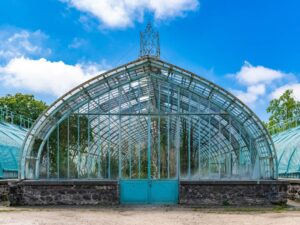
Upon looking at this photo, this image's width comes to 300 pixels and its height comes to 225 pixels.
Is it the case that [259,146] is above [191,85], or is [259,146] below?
below

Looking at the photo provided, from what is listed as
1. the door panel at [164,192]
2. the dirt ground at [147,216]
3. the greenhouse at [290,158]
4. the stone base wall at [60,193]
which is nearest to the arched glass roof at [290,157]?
the greenhouse at [290,158]

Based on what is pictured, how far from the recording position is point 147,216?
17.3 m

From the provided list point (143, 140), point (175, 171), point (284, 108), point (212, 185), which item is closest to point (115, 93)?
point (143, 140)

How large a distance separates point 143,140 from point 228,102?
4.18 metres

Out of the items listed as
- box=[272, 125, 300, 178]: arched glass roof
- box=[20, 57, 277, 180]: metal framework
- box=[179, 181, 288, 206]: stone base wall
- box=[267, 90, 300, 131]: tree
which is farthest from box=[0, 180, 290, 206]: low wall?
box=[267, 90, 300, 131]: tree

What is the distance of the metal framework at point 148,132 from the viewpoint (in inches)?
839

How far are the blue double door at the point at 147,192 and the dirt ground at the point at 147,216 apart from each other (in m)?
1.07

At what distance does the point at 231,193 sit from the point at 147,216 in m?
4.95

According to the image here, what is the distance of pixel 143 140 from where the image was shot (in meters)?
21.5

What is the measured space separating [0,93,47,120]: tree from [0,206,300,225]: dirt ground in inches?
1624

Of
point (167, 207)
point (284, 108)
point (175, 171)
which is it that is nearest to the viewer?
point (167, 207)

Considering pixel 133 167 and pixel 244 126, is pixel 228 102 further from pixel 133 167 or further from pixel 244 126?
pixel 133 167

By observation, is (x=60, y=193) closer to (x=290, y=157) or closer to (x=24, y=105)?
(x=290, y=157)

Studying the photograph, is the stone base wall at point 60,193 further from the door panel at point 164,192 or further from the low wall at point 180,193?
the door panel at point 164,192
